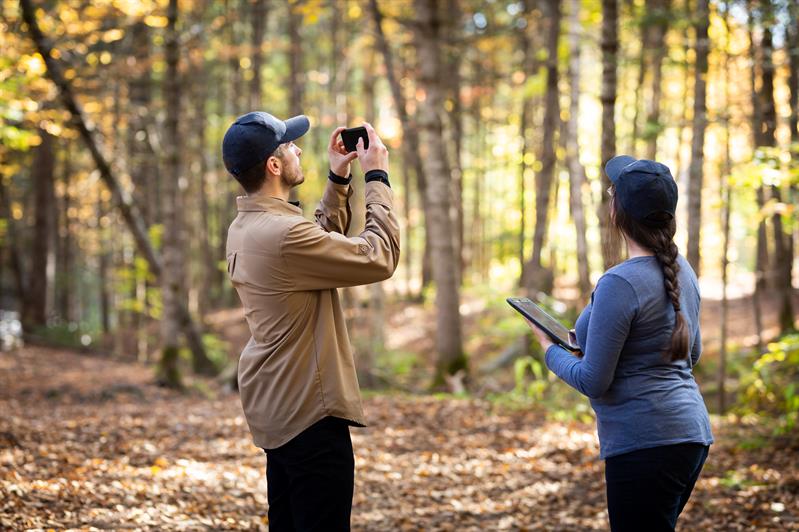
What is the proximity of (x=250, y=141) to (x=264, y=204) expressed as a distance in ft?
0.94

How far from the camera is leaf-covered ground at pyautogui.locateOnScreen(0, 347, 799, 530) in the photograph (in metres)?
5.62

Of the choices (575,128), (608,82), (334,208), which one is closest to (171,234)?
(575,128)

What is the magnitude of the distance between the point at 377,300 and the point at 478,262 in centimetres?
1575

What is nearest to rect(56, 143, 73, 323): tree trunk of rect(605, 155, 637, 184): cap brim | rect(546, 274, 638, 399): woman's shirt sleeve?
rect(605, 155, 637, 184): cap brim

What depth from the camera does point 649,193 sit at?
3.12 metres

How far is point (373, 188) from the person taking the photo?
3426mm

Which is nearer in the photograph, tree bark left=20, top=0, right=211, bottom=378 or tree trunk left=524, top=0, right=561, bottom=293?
tree bark left=20, top=0, right=211, bottom=378

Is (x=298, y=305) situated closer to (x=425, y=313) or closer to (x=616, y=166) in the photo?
(x=616, y=166)

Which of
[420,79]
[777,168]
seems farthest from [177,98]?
[777,168]

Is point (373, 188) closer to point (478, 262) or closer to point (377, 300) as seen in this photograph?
point (377, 300)

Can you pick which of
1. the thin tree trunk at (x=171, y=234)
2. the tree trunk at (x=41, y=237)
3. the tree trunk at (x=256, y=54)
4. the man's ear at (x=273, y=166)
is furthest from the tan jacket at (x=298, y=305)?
the tree trunk at (x=41, y=237)

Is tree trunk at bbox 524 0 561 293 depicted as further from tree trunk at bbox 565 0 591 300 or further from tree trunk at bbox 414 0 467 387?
tree trunk at bbox 565 0 591 300

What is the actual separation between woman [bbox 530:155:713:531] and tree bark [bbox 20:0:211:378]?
10921mm

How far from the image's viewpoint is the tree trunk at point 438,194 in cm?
1221
